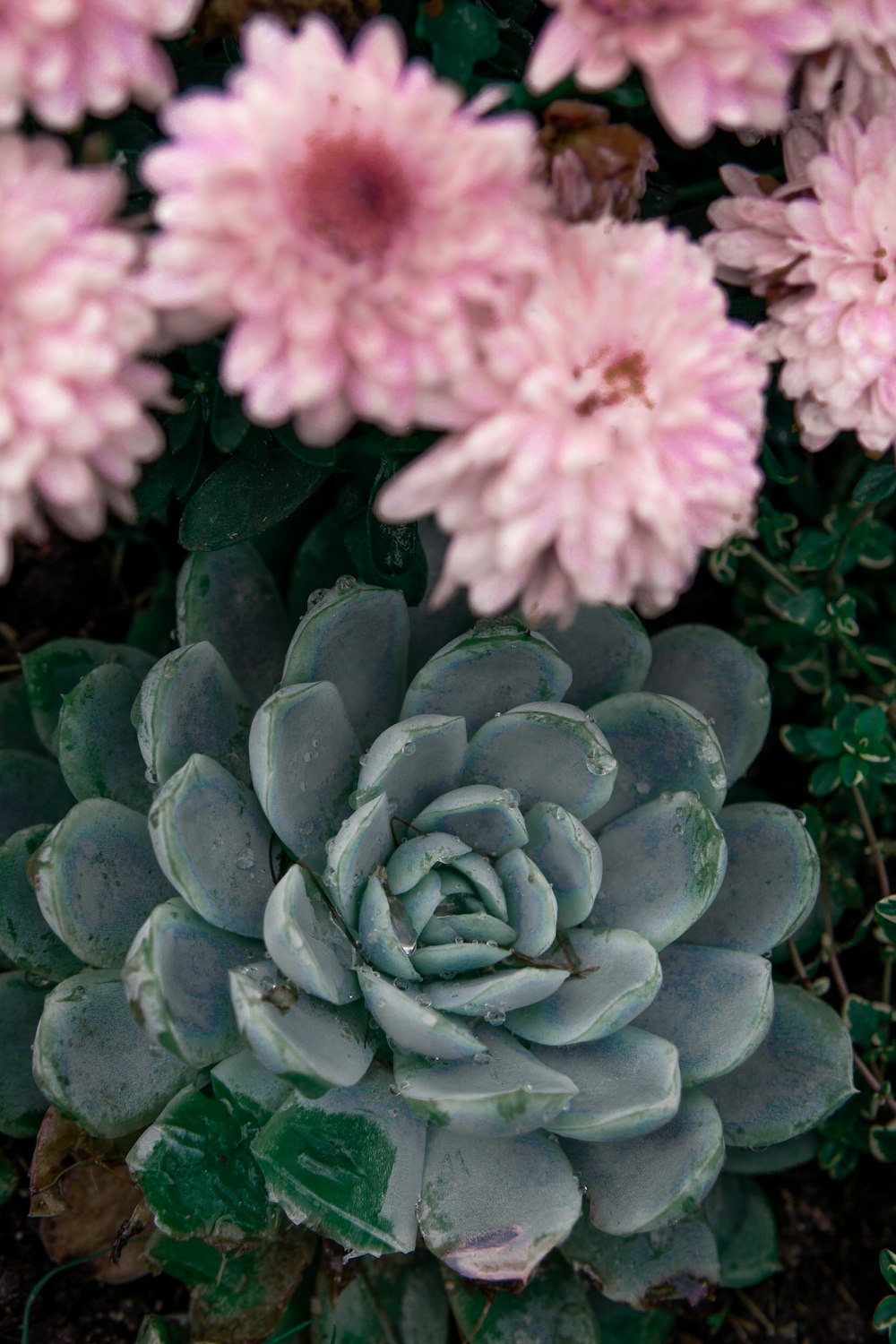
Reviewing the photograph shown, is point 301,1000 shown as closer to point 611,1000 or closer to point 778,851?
point 611,1000

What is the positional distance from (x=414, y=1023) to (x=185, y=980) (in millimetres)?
195

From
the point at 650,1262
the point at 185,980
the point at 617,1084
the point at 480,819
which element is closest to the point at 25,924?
the point at 185,980

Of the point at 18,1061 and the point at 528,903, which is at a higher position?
the point at 528,903

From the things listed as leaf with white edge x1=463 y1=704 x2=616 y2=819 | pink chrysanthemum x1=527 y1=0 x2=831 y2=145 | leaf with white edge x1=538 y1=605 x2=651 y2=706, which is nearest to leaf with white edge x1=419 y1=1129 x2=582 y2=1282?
leaf with white edge x1=463 y1=704 x2=616 y2=819

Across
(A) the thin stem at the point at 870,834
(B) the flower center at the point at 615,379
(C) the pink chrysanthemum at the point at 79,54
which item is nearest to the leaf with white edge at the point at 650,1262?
(A) the thin stem at the point at 870,834

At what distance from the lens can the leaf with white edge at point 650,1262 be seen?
1041 millimetres

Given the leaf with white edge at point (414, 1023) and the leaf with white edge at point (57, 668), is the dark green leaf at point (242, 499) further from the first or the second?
the leaf with white edge at point (414, 1023)

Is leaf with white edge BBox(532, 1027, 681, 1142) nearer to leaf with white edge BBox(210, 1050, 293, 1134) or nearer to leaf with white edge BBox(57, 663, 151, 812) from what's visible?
leaf with white edge BBox(210, 1050, 293, 1134)

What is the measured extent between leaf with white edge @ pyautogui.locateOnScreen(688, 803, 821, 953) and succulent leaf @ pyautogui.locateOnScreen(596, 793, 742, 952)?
0.29 ft

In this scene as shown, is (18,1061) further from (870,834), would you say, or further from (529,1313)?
(870,834)

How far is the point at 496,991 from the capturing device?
0.88m

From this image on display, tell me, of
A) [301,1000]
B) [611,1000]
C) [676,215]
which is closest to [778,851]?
[611,1000]

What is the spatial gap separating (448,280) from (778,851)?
0.69 m

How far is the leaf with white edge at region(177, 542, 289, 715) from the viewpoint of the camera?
1086 millimetres
